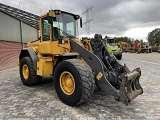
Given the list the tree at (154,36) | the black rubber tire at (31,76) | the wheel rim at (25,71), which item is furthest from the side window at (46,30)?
the tree at (154,36)

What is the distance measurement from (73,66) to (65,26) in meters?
1.99

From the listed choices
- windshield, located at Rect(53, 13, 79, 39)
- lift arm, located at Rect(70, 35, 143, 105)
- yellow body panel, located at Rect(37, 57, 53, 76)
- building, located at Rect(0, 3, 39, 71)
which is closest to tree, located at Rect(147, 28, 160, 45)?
building, located at Rect(0, 3, 39, 71)

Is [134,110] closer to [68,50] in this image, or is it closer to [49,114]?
[49,114]

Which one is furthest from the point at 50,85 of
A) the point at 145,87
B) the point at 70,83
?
the point at 145,87

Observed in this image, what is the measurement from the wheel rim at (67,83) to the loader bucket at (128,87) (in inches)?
48.6

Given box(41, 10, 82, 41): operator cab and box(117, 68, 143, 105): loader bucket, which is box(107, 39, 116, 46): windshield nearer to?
box(41, 10, 82, 41): operator cab

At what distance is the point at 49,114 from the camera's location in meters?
4.83

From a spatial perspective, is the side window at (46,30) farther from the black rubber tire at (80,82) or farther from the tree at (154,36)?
the tree at (154,36)

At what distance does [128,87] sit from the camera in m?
4.99

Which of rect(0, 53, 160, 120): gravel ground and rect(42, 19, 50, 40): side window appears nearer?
rect(0, 53, 160, 120): gravel ground

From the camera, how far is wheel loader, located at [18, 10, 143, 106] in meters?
4.97

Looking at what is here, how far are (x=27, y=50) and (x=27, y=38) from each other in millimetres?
12885

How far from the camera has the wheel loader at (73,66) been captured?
4.97m

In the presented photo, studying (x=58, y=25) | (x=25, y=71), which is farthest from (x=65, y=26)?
(x=25, y=71)
